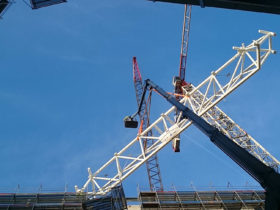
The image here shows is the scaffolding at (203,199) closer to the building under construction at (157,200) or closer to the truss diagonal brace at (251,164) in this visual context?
the building under construction at (157,200)

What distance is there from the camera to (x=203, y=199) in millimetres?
32469

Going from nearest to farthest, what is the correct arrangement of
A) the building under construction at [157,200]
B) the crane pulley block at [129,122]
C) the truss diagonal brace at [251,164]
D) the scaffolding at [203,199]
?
the truss diagonal brace at [251,164]
the building under construction at [157,200]
the scaffolding at [203,199]
the crane pulley block at [129,122]

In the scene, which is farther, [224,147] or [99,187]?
[99,187]

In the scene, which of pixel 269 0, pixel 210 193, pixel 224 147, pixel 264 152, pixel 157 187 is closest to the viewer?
pixel 269 0

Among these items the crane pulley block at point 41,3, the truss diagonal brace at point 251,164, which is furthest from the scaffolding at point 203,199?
the crane pulley block at point 41,3

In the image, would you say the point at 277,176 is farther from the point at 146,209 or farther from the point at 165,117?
the point at 165,117

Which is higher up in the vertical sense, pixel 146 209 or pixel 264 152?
pixel 264 152

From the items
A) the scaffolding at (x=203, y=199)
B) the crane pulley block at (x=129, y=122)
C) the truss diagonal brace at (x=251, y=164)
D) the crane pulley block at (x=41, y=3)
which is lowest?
the truss diagonal brace at (x=251, y=164)

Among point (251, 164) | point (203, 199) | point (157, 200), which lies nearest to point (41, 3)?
point (251, 164)

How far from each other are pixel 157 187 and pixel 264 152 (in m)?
19.8

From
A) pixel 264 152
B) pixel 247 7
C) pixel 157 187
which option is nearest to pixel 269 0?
pixel 247 7

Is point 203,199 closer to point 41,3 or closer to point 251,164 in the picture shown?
point 251,164

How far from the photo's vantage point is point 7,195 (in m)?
31.0

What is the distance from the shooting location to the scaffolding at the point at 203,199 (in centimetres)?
3097
